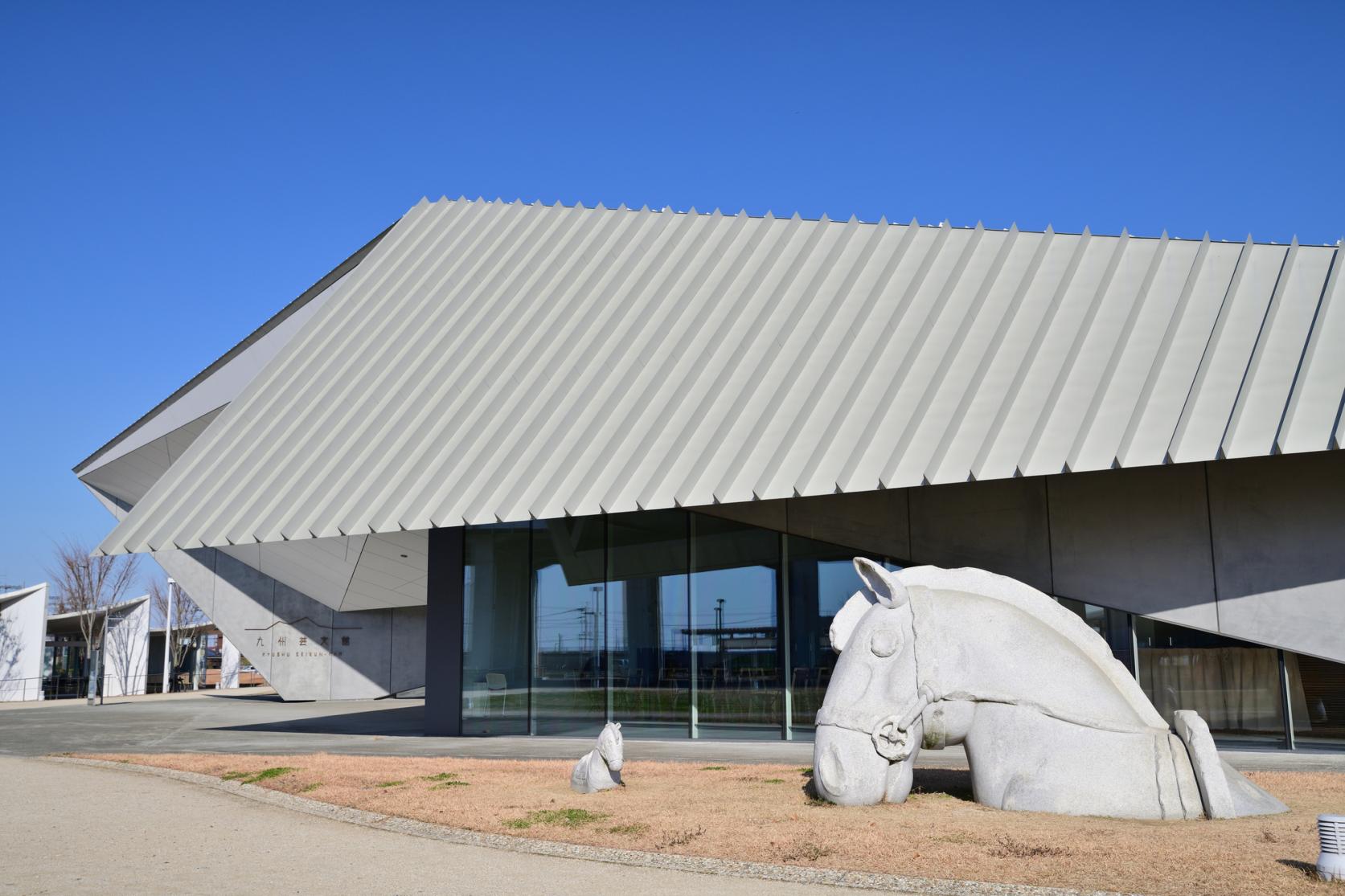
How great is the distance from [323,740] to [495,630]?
12.2 feet

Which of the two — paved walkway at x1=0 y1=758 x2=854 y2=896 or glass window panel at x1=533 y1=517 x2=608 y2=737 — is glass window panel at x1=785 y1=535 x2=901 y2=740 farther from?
paved walkway at x1=0 y1=758 x2=854 y2=896

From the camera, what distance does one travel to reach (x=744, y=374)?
674 inches

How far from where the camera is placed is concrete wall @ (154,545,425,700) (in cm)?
3544

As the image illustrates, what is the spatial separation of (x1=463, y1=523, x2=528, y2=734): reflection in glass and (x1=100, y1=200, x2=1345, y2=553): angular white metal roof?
3.09 meters

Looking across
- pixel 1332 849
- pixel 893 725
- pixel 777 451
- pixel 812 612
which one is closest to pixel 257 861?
pixel 893 725

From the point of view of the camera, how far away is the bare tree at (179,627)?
51.8 meters

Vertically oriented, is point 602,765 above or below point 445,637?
below

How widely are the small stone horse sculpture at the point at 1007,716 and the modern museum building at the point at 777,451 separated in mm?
4946

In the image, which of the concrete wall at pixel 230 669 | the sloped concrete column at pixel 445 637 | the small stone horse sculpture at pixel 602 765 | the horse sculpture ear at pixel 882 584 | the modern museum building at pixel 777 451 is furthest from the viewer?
the concrete wall at pixel 230 669

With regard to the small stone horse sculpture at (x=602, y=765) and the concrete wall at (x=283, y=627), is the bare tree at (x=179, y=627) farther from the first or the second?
the small stone horse sculpture at (x=602, y=765)

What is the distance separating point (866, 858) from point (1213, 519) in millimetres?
10575

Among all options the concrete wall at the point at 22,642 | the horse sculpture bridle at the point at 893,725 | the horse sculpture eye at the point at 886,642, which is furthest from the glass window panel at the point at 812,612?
the concrete wall at the point at 22,642

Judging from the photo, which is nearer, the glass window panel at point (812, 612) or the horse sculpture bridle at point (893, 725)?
the horse sculpture bridle at point (893, 725)

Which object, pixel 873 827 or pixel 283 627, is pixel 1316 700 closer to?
pixel 873 827
